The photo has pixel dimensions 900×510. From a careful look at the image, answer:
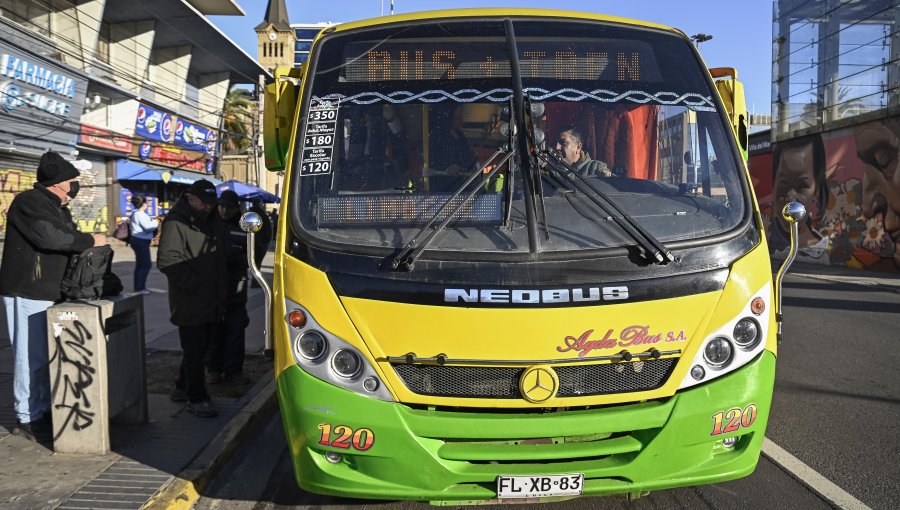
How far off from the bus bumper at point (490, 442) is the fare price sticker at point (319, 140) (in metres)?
Result: 1.07

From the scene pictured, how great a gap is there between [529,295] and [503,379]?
38cm

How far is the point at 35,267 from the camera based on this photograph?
14.5ft

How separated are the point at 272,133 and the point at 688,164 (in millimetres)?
2389

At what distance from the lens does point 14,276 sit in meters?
4.41

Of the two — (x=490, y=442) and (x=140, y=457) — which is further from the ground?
(x=490, y=442)

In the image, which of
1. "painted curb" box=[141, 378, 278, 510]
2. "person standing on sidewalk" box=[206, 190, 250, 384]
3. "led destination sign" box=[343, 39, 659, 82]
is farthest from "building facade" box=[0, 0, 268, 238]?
"led destination sign" box=[343, 39, 659, 82]

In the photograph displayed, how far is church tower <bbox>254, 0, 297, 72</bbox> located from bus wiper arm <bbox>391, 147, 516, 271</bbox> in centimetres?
6769

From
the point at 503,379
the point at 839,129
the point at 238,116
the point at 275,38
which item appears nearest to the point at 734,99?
the point at 503,379

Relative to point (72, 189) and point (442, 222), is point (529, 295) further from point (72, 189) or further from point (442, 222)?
point (72, 189)

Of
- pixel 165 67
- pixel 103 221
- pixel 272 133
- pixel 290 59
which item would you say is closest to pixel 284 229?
pixel 272 133

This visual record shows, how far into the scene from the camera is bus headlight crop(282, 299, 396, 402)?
2.98m

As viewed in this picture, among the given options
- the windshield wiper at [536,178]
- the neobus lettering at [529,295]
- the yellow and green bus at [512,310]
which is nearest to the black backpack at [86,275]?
the yellow and green bus at [512,310]

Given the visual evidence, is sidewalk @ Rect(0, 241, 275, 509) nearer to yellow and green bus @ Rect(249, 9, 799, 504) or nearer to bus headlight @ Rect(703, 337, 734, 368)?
yellow and green bus @ Rect(249, 9, 799, 504)

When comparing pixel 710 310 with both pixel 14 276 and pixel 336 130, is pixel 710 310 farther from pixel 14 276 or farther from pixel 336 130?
pixel 14 276
